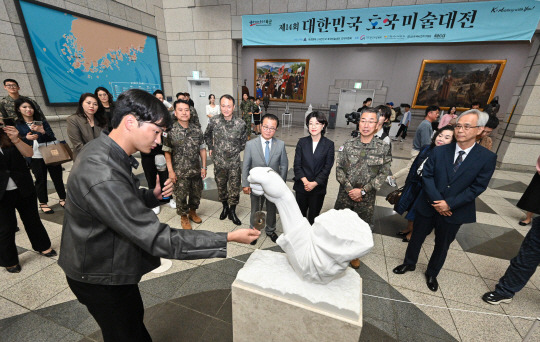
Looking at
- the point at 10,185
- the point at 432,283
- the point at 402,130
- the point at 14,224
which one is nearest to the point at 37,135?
the point at 10,185

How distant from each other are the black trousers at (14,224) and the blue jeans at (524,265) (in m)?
4.74

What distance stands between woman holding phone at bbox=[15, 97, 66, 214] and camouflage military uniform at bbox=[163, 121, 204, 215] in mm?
1667

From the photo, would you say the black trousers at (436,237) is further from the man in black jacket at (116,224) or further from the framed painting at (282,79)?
the framed painting at (282,79)

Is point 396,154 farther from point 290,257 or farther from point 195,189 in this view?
point 290,257

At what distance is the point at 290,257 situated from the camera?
1510 mm

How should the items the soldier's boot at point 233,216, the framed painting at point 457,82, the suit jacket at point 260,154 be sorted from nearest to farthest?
the suit jacket at point 260,154, the soldier's boot at point 233,216, the framed painting at point 457,82

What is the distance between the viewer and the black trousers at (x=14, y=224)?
212cm

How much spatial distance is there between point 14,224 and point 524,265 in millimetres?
4849

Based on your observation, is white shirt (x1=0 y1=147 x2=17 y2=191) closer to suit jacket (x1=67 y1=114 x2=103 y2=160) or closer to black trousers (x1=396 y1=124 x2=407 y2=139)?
suit jacket (x1=67 y1=114 x2=103 y2=160)

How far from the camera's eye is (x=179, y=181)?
3.02 m

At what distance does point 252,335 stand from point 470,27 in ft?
25.8

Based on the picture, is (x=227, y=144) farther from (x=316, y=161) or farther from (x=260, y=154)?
(x=316, y=161)

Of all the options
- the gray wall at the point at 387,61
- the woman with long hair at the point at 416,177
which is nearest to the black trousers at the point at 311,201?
the woman with long hair at the point at 416,177

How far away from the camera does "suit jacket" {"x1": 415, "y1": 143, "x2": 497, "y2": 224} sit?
76.0 inches
